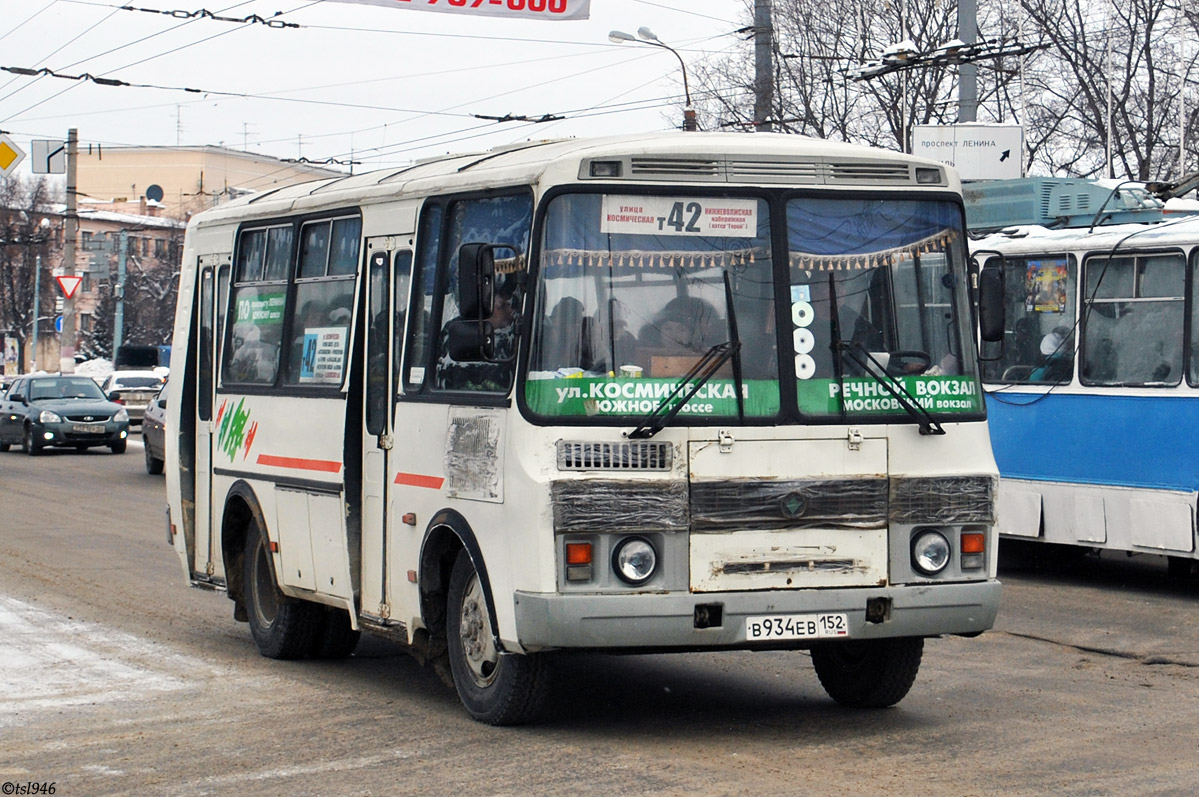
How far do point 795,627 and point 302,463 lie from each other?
334cm

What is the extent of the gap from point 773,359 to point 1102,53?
3783 centimetres

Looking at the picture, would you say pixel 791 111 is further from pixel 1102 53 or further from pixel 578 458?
pixel 578 458

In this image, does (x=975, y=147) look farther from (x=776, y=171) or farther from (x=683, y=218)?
(x=683, y=218)

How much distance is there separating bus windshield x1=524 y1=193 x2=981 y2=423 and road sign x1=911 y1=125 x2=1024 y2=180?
14908 mm

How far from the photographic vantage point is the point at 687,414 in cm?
776

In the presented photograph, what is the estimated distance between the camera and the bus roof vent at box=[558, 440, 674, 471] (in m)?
7.63

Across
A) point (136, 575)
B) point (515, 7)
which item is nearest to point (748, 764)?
point (136, 575)

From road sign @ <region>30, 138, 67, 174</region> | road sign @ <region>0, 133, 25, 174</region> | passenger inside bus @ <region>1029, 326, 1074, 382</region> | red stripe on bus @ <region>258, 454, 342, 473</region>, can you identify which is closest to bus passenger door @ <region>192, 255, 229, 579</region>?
red stripe on bus @ <region>258, 454, 342, 473</region>

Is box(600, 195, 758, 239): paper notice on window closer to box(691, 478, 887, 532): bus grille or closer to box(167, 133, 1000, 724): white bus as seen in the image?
box(167, 133, 1000, 724): white bus

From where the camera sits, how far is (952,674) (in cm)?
1002

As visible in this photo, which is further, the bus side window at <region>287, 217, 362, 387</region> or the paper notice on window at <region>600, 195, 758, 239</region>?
the bus side window at <region>287, 217, 362, 387</region>

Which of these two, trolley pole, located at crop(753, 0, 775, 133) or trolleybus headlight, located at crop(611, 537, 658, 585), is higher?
trolley pole, located at crop(753, 0, 775, 133)

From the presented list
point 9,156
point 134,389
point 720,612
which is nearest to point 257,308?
point 720,612

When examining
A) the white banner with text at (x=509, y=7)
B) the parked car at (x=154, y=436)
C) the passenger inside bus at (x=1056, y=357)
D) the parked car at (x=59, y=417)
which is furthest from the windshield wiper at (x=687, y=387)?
the parked car at (x=59, y=417)
